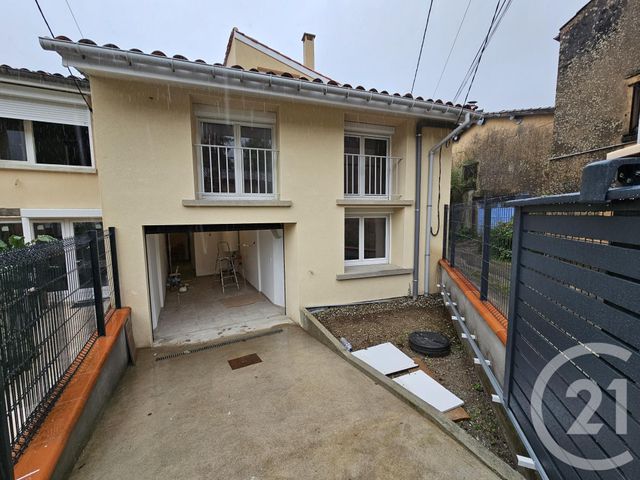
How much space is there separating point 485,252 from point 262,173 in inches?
177

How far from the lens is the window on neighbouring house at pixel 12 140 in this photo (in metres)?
5.88

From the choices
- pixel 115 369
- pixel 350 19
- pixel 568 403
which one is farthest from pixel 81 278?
pixel 350 19

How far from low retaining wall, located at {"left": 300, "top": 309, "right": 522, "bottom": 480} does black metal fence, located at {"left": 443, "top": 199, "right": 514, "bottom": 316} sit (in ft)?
5.36

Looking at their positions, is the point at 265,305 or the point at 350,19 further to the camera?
the point at 265,305

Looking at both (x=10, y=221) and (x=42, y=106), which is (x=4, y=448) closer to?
(x=10, y=221)

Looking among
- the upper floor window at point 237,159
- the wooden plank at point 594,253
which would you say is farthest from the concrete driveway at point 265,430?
the upper floor window at point 237,159

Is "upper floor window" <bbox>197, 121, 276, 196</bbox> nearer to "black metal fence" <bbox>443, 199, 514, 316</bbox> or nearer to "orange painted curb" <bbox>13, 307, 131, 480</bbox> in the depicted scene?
"orange painted curb" <bbox>13, 307, 131, 480</bbox>

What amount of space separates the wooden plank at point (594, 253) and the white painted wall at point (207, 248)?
1029cm

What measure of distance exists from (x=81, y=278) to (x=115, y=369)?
1461mm

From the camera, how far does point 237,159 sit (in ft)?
18.5

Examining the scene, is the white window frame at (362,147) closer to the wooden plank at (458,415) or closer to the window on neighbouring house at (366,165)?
the window on neighbouring house at (366,165)

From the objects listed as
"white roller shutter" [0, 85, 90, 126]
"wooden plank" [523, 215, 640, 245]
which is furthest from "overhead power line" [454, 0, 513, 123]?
"white roller shutter" [0, 85, 90, 126]

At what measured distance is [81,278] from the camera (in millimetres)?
3377

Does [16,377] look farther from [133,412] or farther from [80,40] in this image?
[80,40]
